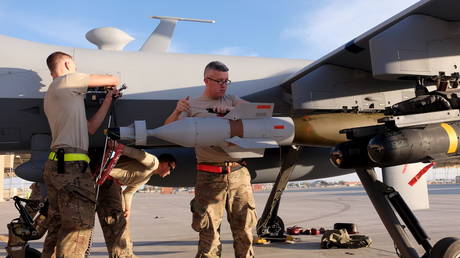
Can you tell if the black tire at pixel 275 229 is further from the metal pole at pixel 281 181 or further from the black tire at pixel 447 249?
the black tire at pixel 447 249

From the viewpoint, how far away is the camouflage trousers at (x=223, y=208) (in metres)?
3.86

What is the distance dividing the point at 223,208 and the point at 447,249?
2.56 meters

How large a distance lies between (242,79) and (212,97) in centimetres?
256

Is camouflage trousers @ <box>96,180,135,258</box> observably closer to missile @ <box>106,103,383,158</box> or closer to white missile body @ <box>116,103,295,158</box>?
missile @ <box>106,103,383,158</box>

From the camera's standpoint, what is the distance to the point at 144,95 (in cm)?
610

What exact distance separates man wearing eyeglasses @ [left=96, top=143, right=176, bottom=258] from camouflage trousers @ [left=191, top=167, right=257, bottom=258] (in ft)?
4.42

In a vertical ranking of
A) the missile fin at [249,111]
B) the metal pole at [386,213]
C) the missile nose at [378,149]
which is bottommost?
the metal pole at [386,213]

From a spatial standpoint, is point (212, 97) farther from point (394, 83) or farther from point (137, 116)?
point (394, 83)

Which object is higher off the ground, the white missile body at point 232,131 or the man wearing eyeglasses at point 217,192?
the white missile body at point 232,131

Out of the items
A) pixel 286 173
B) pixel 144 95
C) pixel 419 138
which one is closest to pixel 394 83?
pixel 419 138

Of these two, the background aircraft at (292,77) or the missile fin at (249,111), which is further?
the background aircraft at (292,77)

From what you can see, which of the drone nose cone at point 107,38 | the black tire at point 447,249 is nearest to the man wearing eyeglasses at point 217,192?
the black tire at point 447,249

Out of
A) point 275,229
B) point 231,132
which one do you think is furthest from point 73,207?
point 275,229

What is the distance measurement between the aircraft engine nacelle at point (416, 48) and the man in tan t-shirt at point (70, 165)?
2766 mm
